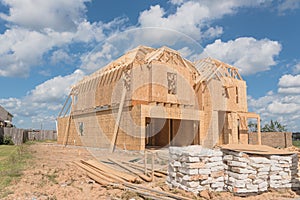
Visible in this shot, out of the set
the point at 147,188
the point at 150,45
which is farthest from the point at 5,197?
the point at 150,45

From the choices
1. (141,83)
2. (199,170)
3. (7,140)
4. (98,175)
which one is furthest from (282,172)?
(7,140)

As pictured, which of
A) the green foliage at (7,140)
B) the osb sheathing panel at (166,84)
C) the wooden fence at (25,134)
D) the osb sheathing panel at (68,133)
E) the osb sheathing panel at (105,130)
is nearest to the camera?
the osb sheathing panel at (105,130)

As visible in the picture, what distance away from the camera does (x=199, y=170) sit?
267 inches

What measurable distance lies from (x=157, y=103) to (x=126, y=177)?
28.2 feet

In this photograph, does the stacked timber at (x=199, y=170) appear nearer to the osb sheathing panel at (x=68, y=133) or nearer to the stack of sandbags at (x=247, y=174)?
the stack of sandbags at (x=247, y=174)

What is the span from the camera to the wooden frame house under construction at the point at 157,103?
1620 cm

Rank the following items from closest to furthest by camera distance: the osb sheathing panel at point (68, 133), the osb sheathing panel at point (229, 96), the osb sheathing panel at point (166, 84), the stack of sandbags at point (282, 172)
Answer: the stack of sandbags at point (282, 172)
the osb sheathing panel at point (166, 84)
the osb sheathing panel at point (229, 96)
the osb sheathing panel at point (68, 133)

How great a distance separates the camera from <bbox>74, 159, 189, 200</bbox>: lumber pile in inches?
260

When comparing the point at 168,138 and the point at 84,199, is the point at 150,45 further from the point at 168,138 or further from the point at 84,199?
the point at 84,199

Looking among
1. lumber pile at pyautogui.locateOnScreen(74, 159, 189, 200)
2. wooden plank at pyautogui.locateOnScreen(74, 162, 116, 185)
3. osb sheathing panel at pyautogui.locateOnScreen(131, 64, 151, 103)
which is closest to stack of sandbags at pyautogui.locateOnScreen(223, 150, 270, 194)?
lumber pile at pyautogui.locateOnScreen(74, 159, 189, 200)

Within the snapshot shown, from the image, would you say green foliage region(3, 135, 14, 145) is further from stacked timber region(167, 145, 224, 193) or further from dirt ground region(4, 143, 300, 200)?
stacked timber region(167, 145, 224, 193)

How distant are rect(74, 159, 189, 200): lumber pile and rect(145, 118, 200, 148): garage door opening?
29.4ft

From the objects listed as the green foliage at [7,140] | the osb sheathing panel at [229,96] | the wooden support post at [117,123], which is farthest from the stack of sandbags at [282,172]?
the green foliage at [7,140]

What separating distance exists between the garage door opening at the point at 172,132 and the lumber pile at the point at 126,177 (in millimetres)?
8947
